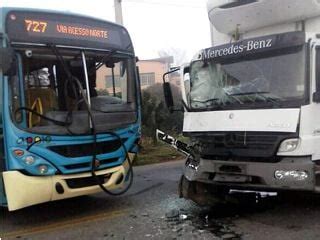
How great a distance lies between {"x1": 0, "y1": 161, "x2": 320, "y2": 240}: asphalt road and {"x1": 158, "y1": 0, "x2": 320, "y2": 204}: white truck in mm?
463

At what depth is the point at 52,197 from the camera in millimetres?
6672

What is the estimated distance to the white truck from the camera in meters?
6.13

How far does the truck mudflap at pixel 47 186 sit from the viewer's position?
20.8 feet

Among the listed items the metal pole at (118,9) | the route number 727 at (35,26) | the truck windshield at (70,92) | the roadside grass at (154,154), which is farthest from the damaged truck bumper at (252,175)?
the metal pole at (118,9)

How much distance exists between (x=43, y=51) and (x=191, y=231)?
10.0ft

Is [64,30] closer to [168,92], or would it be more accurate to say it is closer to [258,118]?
[168,92]

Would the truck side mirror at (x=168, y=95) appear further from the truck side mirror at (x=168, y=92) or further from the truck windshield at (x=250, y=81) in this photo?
the truck windshield at (x=250, y=81)

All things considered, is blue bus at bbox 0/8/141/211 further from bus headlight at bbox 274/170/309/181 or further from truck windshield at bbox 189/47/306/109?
bus headlight at bbox 274/170/309/181

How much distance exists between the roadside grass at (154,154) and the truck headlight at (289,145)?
21.6 feet

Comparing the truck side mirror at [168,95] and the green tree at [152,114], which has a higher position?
the truck side mirror at [168,95]

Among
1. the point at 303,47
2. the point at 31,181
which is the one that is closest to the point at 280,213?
the point at 303,47

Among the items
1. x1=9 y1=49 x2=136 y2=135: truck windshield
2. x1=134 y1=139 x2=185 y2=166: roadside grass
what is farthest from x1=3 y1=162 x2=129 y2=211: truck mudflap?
x1=134 y1=139 x2=185 y2=166: roadside grass

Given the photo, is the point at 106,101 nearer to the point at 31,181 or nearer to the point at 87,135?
the point at 87,135

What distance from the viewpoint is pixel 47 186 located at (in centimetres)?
658
